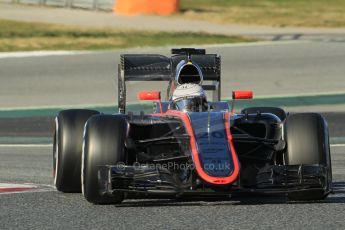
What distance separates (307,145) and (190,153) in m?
1.05

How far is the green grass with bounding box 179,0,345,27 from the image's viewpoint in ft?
119

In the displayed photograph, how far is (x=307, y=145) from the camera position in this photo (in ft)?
35.2

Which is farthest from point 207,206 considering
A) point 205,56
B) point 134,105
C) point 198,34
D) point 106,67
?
point 198,34

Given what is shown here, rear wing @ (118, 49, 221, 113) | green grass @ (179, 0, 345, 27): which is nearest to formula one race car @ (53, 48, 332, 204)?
rear wing @ (118, 49, 221, 113)

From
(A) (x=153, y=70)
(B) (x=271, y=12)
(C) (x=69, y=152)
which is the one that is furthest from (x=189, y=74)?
(B) (x=271, y=12)

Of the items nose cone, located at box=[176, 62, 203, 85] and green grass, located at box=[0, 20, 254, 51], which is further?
green grass, located at box=[0, 20, 254, 51]

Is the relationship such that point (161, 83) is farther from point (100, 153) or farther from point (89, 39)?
point (100, 153)

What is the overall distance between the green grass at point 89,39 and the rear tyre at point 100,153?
1888 cm

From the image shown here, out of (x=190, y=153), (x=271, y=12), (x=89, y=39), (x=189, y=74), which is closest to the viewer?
(x=190, y=153)

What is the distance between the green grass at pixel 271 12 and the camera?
36.2 metres

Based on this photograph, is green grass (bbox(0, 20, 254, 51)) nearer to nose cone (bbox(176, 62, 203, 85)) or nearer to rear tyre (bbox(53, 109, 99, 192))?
nose cone (bbox(176, 62, 203, 85))

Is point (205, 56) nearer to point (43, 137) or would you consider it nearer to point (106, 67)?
point (43, 137)

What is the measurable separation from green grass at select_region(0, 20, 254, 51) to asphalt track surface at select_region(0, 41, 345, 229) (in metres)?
1.22

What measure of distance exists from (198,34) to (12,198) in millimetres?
20845
